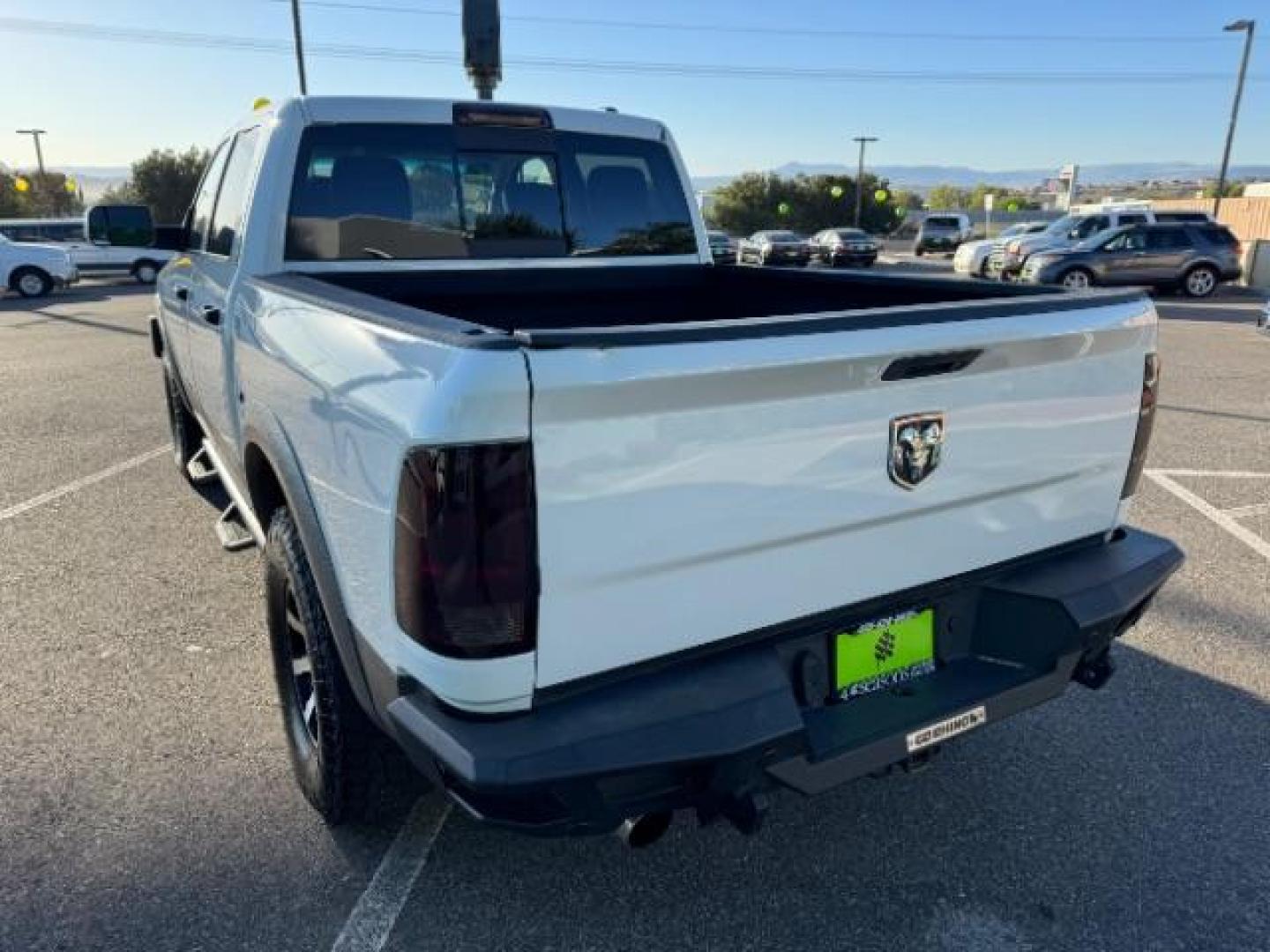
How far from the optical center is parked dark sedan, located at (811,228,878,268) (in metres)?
33.5

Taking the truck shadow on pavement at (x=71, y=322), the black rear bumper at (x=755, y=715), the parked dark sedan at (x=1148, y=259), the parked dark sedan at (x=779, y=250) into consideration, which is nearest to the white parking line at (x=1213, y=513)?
the black rear bumper at (x=755, y=715)

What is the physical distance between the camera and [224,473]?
419 cm

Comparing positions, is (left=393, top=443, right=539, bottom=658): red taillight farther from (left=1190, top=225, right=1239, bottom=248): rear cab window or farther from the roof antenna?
(left=1190, top=225, right=1239, bottom=248): rear cab window

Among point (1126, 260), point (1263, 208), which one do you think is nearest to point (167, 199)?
point (1126, 260)

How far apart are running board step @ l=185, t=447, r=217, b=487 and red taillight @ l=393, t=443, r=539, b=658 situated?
410 centimetres

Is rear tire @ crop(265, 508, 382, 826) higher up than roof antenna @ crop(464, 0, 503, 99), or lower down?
lower down

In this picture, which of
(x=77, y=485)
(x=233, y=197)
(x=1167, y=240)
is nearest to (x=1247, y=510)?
(x=233, y=197)

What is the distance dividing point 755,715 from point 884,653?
1.75 ft

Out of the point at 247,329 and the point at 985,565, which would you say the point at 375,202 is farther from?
the point at 985,565

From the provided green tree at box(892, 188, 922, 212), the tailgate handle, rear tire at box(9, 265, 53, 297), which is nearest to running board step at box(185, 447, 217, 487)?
the tailgate handle

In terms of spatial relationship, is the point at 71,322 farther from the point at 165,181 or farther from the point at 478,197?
the point at 165,181

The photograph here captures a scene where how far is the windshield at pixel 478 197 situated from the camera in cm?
343

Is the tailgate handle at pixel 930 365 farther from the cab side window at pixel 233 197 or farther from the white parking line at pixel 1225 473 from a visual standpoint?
the white parking line at pixel 1225 473

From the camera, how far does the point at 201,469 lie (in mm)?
5617
